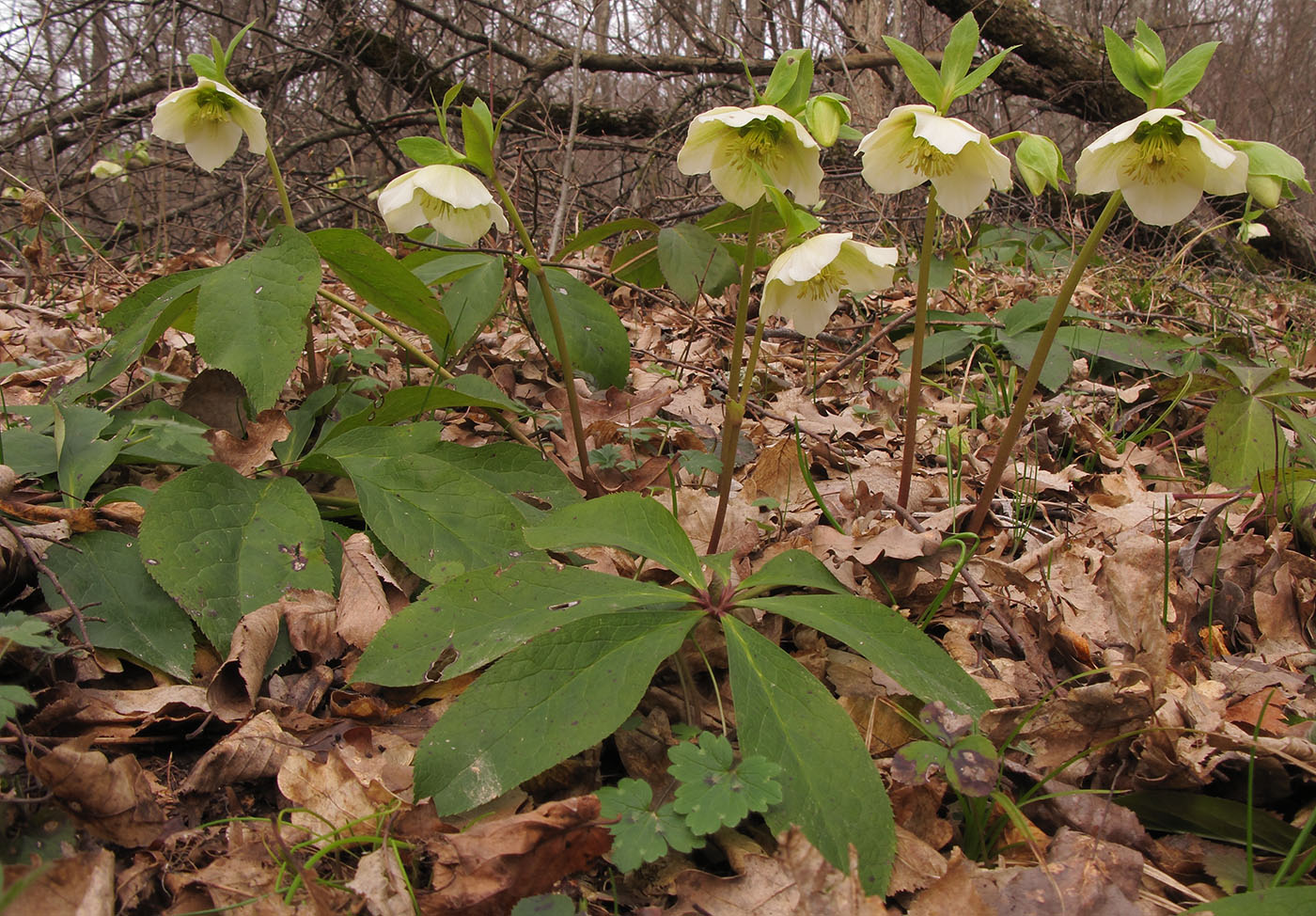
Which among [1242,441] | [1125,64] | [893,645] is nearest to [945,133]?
[1125,64]

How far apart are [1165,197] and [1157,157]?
0.08 meters

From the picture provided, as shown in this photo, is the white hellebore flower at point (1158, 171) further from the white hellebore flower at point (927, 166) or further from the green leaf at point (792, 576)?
the green leaf at point (792, 576)

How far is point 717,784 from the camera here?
104 centimetres

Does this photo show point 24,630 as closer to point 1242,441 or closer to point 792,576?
point 792,576

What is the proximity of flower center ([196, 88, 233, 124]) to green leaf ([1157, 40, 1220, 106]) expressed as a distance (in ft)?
6.06

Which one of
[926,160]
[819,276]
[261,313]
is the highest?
[926,160]

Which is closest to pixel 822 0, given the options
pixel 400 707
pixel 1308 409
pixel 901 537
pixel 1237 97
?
pixel 1308 409

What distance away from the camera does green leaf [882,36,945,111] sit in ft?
4.42

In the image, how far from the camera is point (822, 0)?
6008 millimetres

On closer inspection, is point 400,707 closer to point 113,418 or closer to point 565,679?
point 565,679

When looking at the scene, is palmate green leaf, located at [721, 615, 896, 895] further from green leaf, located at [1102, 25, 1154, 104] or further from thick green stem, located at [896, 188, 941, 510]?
green leaf, located at [1102, 25, 1154, 104]

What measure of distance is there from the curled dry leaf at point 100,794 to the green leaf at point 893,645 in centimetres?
88

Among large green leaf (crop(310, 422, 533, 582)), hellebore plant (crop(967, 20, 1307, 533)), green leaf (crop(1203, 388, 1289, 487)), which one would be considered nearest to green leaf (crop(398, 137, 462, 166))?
large green leaf (crop(310, 422, 533, 582))

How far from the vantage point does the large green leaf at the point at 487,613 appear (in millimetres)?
1164
